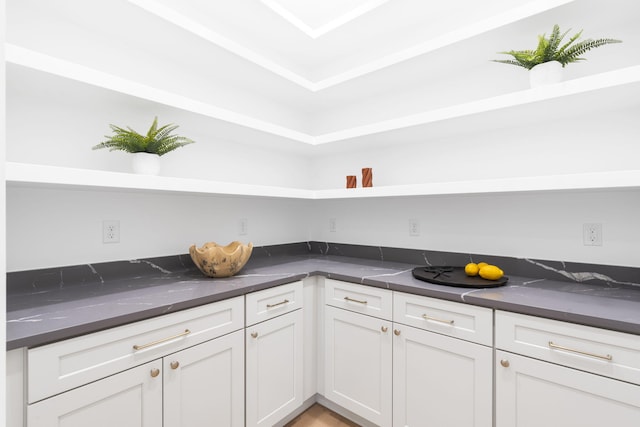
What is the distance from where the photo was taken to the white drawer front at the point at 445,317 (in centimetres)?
136

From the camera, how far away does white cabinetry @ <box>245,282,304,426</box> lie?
1599mm

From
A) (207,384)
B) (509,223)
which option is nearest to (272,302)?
(207,384)

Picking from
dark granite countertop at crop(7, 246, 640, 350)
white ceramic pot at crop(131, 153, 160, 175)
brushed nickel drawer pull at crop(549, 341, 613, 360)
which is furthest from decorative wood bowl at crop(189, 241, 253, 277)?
brushed nickel drawer pull at crop(549, 341, 613, 360)

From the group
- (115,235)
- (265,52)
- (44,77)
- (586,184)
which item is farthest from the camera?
(265,52)

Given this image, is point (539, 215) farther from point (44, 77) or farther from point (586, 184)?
point (44, 77)

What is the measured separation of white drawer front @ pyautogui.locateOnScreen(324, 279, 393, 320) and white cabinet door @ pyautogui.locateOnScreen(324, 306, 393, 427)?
0.11 ft

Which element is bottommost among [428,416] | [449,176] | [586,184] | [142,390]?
[428,416]

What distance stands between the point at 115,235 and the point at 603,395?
224 cm

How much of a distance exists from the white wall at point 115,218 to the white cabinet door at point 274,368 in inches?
30.1

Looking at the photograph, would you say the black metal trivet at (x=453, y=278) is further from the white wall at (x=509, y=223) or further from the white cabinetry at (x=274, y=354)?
the white cabinetry at (x=274, y=354)

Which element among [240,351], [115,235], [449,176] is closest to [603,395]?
[449,176]

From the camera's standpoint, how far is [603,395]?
3.67 feet

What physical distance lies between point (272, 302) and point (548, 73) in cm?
174

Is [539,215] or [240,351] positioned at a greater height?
[539,215]
